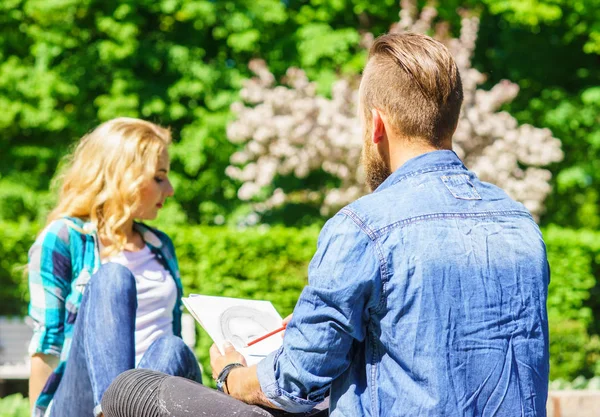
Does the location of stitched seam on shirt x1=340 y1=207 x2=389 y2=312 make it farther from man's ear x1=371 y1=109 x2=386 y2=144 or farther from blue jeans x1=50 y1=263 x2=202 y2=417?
blue jeans x1=50 y1=263 x2=202 y2=417

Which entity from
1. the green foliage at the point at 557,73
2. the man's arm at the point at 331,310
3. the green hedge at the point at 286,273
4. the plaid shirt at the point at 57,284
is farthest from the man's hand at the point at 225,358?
the green foliage at the point at 557,73

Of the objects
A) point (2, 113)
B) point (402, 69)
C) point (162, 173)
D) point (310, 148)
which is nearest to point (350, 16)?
point (310, 148)

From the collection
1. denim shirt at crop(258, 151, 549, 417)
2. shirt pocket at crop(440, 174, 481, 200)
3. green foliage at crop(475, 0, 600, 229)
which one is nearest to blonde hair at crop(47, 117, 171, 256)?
denim shirt at crop(258, 151, 549, 417)

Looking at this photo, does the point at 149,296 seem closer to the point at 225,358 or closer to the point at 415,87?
the point at 225,358

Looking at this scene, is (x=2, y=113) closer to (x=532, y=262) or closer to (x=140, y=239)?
(x=140, y=239)

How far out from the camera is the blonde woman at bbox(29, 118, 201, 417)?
8.60 ft

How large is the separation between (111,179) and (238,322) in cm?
125

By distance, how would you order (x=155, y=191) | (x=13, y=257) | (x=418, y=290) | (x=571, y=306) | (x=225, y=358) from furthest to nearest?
(x=13, y=257) → (x=571, y=306) → (x=155, y=191) → (x=225, y=358) → (x=418, y=290)

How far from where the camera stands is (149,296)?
3.30 m

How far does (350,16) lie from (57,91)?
15.6ft

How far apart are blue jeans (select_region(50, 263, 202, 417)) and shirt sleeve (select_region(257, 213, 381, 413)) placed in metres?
0.93

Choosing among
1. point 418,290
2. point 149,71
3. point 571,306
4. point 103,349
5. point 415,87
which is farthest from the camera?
point 149,71

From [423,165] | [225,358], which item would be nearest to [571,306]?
[225,358]

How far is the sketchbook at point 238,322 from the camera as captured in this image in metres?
2.26
